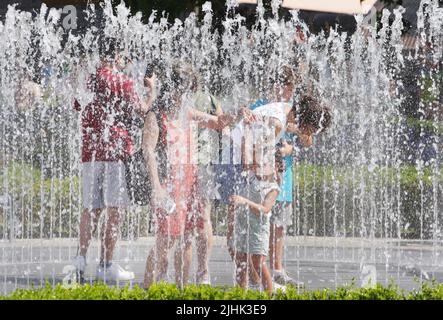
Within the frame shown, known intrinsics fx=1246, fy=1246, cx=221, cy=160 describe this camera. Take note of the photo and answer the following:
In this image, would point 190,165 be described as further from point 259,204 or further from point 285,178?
point 285,178

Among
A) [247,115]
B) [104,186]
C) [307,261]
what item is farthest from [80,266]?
[307,261]

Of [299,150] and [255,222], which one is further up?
[299,150]

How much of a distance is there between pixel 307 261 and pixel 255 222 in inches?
121

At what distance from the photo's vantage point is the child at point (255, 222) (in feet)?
20.8

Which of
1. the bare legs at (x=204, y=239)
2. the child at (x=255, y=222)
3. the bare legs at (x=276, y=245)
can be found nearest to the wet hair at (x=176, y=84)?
the child at (x=255, y=222)

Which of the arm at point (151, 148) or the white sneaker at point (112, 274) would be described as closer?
the arm at point (151, 148)

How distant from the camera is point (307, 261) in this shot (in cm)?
938

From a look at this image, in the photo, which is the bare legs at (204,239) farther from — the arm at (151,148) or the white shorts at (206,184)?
the arm at (151,148)

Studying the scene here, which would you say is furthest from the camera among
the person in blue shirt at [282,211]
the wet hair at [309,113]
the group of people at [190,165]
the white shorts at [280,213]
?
the white shorts at [280,213]

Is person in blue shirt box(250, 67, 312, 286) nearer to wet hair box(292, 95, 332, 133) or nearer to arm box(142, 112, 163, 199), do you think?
wet hair box(292, 95, 332, 133)

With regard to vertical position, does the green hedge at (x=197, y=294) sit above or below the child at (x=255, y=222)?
below

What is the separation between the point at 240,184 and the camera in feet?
21.4

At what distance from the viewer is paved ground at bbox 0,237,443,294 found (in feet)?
26.1

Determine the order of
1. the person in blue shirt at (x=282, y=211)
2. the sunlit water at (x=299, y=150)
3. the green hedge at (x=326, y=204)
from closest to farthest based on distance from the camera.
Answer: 1. the person in blue shirt at (x=282, y=211)
2. the sunlit water at (x=299, y=150)
3. the green hedge at (x=326, y=204)
